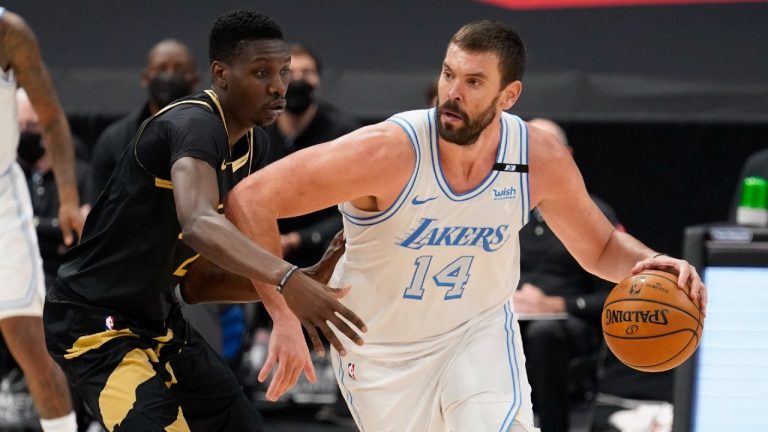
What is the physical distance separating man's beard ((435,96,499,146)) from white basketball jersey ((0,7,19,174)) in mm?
2127

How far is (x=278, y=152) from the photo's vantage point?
7.07 m

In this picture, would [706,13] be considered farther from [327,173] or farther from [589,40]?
[327,173]

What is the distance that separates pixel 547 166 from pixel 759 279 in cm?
174

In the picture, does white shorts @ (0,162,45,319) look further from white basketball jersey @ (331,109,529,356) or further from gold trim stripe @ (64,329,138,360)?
white basketball jersey @ (331,109,529,356)

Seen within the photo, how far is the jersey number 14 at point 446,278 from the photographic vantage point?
420 centimetres

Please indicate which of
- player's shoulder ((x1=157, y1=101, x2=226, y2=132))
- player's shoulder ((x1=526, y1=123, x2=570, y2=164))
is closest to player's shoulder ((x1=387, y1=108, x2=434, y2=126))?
player's shoulder ((x1=526, y1=123, x2=570, y2=164))

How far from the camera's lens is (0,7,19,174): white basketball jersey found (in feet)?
17.7

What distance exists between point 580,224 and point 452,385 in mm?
744

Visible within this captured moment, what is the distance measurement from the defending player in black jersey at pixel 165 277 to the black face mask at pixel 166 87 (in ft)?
10.5

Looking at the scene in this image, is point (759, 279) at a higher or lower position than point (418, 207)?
lower

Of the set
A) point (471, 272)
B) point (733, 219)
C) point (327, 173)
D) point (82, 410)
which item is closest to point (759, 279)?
point (733, 219)

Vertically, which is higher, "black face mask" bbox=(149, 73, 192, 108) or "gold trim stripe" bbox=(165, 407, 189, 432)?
"black face mask" bbox=(149, 73, 192, 108)

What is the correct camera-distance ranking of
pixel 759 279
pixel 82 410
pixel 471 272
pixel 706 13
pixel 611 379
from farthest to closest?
pixel 706 13 → pixel 611 379 → pixel 82 410 → pixel 759 279 → pixel 471 272

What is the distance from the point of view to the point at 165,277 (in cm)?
408
